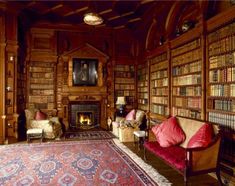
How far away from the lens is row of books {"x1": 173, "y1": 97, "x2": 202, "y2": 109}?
4.27 metres

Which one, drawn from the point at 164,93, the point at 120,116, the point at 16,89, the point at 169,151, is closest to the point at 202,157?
the point at 169,151

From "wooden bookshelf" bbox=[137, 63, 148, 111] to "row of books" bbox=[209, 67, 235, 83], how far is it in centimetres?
345

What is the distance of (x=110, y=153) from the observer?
15.9 ft

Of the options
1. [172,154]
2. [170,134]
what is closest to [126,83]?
[170,134]

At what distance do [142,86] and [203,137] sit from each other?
455 cm

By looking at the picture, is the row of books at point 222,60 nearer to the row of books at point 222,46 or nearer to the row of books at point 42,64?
the row of books at point 222,46

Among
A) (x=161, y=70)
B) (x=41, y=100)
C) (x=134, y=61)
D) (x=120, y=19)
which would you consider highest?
(x=120, y=19)

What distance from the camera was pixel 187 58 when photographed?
467 cm

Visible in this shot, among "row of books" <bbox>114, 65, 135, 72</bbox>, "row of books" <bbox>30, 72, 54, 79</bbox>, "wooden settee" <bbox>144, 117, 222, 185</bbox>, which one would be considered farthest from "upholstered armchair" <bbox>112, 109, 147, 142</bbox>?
"row of books" <bbox>30, 72, 54, 79</bbox>

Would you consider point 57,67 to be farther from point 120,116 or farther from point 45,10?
point 120,116

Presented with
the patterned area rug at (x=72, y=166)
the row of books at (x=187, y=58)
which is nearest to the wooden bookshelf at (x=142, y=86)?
the row of books at (x=187, y=58)

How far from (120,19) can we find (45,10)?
2.44 meters

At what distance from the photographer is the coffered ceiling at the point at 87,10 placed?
6062 mm

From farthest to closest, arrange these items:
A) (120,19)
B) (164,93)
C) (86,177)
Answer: (120,19)
(164,93)
(86,177)
